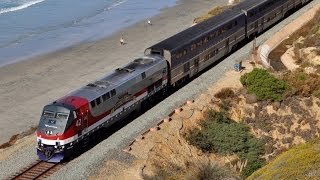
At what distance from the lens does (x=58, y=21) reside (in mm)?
72938

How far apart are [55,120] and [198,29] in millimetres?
17543

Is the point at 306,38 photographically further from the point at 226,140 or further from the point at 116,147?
the point at 116,147

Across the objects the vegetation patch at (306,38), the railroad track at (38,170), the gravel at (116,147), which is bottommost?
the vegetation patch at (306,38)

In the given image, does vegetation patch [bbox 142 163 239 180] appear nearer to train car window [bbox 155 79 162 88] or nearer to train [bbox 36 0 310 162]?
train [bbox 36 0 310 162]

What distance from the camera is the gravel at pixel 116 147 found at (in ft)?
82.1

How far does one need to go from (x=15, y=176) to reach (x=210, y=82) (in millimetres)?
17235

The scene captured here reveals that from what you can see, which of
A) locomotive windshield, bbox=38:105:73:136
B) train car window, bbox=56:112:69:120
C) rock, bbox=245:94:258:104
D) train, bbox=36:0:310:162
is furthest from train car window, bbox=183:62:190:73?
train car window, bbox=56:112:69:120

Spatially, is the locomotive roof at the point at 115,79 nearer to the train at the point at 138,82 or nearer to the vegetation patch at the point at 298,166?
the train at the point at 138,82

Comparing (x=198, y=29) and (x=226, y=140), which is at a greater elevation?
(x=198, y=29)

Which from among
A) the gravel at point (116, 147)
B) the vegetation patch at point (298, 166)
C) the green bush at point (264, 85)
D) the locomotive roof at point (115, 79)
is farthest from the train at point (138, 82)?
the vegetation patch at point (298, 166)

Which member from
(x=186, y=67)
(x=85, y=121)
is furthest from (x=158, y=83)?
(x=85, y=121)

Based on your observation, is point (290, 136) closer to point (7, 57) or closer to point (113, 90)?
point (113, 90)

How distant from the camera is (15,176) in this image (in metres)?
24.7

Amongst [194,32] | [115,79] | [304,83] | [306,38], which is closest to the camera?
[115,79]
